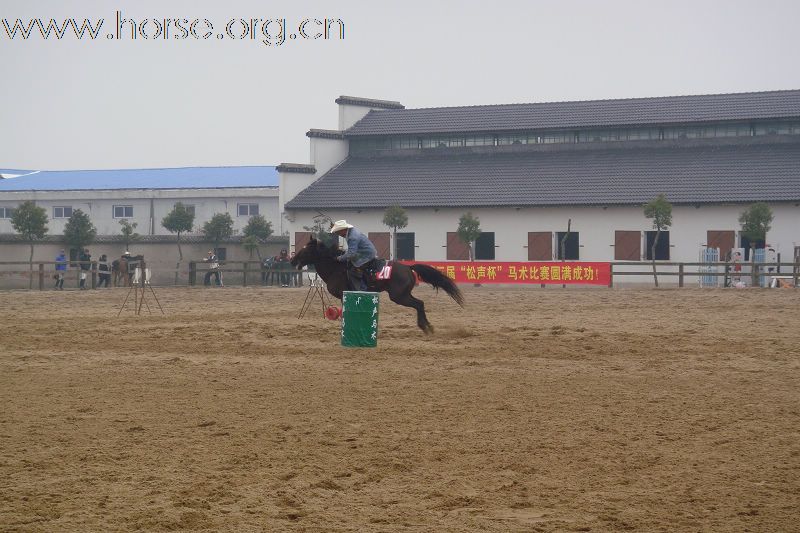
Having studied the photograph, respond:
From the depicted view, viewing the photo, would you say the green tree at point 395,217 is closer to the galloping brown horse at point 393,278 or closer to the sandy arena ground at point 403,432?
the galloping brown horse at point 393,278

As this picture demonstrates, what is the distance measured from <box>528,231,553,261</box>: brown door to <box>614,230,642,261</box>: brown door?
301cm

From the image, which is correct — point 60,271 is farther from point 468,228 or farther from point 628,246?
point 628,246

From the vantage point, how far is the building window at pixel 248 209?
68.9 metres

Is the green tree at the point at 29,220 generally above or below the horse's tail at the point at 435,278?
above

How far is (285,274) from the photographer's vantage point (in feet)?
151

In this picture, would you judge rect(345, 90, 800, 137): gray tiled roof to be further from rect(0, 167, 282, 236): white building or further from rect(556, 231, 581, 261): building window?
rect(0, 167, 282, 236): white building

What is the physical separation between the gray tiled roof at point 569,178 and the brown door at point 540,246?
153cm

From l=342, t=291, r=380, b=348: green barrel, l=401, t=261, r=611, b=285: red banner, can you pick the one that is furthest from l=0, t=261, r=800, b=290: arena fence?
l=342, t=291, r=380, b=348: green barrel

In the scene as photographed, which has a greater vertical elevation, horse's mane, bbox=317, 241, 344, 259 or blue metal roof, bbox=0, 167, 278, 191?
blue metal roof, bbox=0, 167, 278, 191

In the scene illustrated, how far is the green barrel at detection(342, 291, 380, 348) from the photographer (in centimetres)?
1562

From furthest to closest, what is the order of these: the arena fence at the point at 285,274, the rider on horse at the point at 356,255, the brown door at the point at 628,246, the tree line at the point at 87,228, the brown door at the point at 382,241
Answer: the brown door at the point at 382,241, the tree line at the point at 87,228, the brown door at the point at 628,246, the arena fence at the point at 285,274, the rider on horse at the point at 356,255

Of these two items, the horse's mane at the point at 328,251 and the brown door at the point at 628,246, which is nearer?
the horse's mane at the point at 328,251

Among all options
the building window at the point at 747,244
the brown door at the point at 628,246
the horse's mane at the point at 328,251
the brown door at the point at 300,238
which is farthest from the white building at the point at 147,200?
the horse's mane at the point at 328,251

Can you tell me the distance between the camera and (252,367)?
44.8ft
